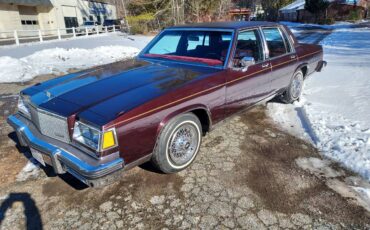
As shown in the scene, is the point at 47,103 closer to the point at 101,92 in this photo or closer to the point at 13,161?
the point at 101,92

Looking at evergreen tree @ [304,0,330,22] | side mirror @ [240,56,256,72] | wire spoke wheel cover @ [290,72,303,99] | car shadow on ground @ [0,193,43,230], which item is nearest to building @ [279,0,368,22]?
evergreen tree @ [304,0,330,22]

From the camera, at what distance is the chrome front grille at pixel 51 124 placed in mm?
2648

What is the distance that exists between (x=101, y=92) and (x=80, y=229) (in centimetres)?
138

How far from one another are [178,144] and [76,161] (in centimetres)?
112

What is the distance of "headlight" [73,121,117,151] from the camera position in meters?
2.39

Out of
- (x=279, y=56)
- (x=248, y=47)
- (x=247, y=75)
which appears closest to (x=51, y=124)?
(x=247, y=75)

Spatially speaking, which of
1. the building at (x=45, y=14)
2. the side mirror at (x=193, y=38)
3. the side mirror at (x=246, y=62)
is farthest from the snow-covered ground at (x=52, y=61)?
the building at (x=45, y=14)

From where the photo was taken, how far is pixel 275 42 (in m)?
4.64

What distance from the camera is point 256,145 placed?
154 inches

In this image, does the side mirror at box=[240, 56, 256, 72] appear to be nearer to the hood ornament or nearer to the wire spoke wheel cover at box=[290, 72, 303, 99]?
the wire spoke wheel cover at box=[290, 72, 303, 99]

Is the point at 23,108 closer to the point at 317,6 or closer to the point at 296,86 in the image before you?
the point at 296,86

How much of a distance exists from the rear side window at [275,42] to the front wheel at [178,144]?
6.73 ft

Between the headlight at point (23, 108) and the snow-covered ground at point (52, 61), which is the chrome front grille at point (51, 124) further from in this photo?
the snow-covered ground at point (52, 61)

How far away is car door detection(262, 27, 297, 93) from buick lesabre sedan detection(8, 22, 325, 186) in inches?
0.8
